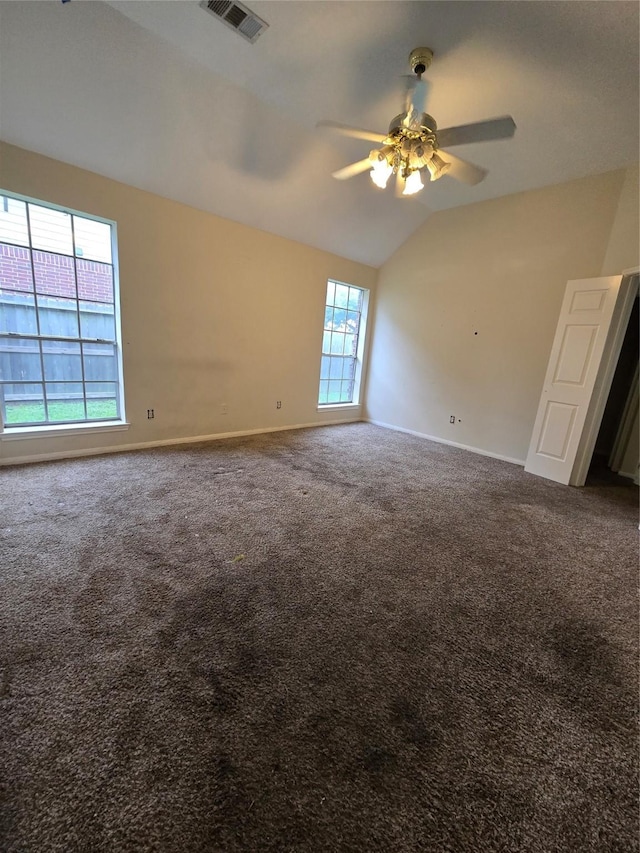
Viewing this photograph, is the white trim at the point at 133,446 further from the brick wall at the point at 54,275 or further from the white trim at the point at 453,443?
the brick wall at the point at 54,275

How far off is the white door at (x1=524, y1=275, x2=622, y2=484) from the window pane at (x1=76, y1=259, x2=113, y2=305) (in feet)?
15.8

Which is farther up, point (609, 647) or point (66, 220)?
point (66, 220)

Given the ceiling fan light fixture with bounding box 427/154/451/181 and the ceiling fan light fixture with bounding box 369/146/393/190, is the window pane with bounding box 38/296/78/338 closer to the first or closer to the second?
the ceiling fan light fixture with bounding box 369/146/393/190

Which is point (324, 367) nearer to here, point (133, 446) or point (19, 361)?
point (133, 446)

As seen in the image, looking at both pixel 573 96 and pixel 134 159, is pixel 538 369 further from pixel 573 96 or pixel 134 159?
pixel 134 159

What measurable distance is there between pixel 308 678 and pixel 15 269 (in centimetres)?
390

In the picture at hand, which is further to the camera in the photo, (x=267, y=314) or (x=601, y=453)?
(x=601, y=453)

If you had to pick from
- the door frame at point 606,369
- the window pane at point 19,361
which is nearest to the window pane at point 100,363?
the window pane at point 19,361

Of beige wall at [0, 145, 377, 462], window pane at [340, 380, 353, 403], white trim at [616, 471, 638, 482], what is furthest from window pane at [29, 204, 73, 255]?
white trim at [616, 471, 638, 482]

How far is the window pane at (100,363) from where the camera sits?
3.40 metres

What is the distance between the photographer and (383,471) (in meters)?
3.62

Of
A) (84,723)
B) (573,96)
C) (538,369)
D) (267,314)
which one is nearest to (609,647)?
(84,723)

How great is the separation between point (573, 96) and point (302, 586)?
3.97 m

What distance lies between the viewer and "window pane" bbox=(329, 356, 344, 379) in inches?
222
